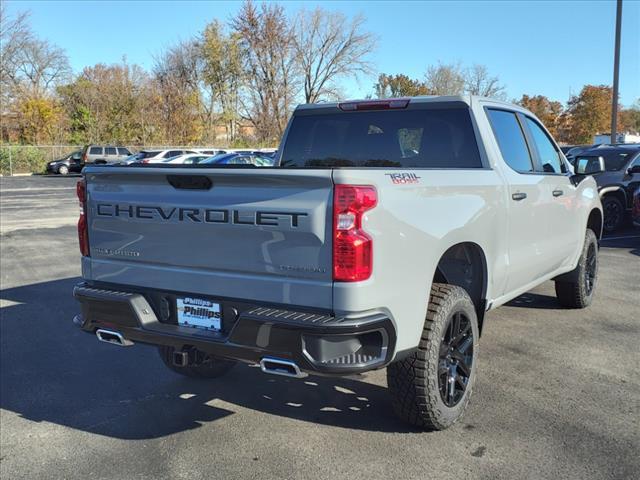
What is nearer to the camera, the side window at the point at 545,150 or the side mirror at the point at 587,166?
the side window at the point at 545,150

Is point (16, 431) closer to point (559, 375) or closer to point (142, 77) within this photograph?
point (559, 375)

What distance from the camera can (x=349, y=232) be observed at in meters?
2.77

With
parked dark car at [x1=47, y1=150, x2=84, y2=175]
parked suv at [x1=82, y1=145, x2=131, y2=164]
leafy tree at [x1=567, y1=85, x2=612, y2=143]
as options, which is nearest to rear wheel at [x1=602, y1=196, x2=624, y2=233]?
parked suv at [x1=82, y1=145, x2=131, y2=164]

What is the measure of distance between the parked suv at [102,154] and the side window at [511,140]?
34945mm

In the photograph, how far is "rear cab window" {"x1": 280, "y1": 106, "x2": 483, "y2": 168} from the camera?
438cm

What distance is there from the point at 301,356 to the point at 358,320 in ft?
1.10

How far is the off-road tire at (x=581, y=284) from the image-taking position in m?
6.04

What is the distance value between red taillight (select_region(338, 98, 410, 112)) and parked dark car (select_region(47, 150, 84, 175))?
3723cm

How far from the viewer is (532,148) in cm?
499

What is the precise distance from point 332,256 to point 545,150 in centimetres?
331

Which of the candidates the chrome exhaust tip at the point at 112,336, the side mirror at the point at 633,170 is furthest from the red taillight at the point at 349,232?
the side mirror at the point at 633,170

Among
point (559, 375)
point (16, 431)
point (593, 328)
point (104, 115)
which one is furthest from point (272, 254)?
point (104, 115)

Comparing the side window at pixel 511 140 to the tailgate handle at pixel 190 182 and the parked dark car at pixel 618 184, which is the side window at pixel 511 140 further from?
the parked dark car at pixel 618 184

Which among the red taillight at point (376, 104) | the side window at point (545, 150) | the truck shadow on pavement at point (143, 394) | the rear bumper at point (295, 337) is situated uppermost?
the red taillight at point (376, 104)
